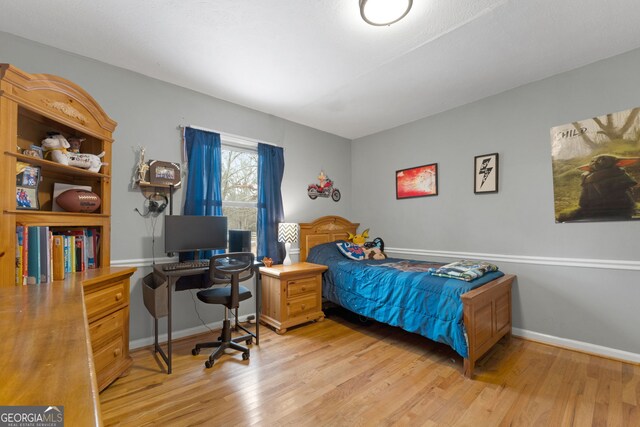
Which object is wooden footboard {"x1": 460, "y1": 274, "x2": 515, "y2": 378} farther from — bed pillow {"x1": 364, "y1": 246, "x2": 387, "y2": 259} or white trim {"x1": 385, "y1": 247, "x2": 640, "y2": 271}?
bed pillow {"x1": 364, "y1": 246, "x2": 387, "y2": 259}

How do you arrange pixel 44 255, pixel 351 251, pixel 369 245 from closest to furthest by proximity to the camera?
pixel 44 255 → pixel 351 251 → pixel 369 245

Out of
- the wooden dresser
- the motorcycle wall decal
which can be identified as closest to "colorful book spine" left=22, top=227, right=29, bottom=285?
the wooden dresser

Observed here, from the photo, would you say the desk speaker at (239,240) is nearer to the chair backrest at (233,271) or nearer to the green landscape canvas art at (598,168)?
the chair backrest at (233,271)

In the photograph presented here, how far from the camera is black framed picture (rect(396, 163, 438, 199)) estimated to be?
3604 millimetres

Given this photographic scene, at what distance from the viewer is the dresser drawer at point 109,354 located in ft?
6.16

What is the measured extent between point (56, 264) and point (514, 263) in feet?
12.9

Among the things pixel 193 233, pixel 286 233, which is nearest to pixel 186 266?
pixel 193 233

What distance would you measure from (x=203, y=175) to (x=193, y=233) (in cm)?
66

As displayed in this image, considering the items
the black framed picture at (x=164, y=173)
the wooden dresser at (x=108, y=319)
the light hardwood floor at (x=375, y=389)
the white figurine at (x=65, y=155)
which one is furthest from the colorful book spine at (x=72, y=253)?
the light hardwood floor at (x=375, y=389)

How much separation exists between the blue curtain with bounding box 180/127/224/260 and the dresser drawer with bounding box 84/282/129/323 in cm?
68

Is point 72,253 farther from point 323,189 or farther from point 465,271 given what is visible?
point 465,271

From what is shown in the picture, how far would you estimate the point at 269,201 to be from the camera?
11.4 feet

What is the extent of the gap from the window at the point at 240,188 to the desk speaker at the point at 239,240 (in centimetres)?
31

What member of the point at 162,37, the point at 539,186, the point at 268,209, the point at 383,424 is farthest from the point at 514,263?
the point at 162,37
